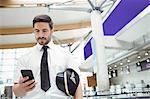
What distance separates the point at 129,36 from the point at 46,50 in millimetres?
4627

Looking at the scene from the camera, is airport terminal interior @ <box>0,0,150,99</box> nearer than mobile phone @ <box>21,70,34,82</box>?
No

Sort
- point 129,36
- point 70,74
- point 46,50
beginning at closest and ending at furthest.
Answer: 1. point 70,74
2. point 46,50
3. point 129,36

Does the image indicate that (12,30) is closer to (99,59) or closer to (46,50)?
(99,59)

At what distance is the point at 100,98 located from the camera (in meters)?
4.22

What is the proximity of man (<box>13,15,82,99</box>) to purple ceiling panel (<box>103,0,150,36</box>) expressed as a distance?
313cm

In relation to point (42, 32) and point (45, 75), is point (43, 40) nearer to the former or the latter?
point (42, 32)

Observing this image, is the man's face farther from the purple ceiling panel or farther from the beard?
the purple ceiling panel

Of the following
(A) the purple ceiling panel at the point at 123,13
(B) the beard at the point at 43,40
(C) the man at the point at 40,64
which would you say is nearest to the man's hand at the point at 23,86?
(C) the man at the point at 40,64

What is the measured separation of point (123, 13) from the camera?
17.5 ft

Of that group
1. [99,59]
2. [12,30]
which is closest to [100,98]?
[99,59]

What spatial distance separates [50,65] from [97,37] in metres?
3.51

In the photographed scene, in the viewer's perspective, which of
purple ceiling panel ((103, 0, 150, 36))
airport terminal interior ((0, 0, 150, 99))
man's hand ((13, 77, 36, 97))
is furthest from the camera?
airport terminal interior ((0, 0, 150, 99))

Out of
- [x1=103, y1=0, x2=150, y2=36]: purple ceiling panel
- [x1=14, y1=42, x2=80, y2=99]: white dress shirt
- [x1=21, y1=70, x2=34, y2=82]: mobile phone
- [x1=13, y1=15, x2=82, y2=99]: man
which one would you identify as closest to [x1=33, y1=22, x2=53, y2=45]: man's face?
[x1=13, y1=15, x2=82, y2=99]: man

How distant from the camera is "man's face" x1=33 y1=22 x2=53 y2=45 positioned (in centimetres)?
144
